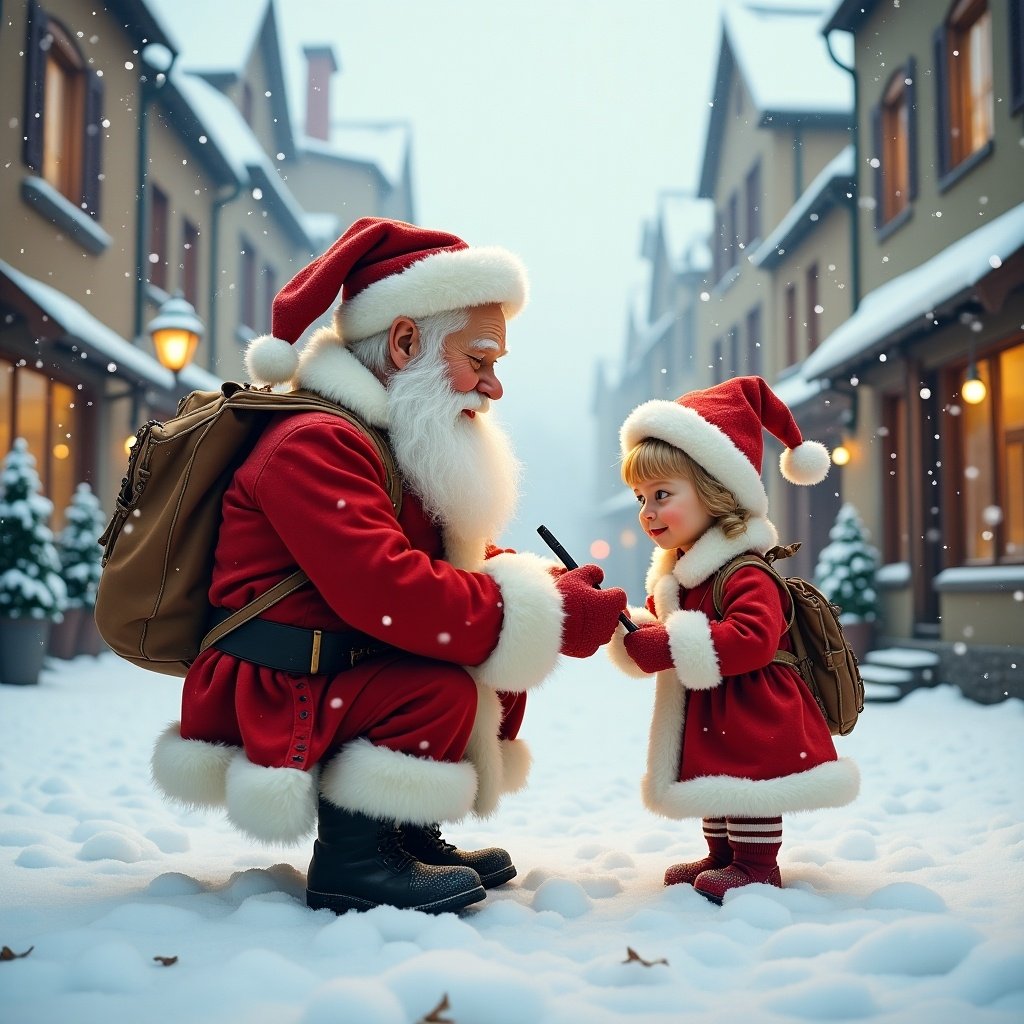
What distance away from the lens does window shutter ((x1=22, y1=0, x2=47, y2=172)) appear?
8.83 meters

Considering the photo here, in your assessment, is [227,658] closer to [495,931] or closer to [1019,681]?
[495,931]

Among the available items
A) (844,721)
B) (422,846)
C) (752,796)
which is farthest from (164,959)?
(844,721)

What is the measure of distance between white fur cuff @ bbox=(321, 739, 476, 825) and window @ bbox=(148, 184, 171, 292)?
37.5ft

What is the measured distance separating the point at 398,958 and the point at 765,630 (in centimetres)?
122

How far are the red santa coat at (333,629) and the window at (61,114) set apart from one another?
7638 mm

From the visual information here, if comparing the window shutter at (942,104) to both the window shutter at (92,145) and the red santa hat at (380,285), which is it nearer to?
the red santa hat at (380,285)

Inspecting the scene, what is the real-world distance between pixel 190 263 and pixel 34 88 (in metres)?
5.46

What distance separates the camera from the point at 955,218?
8930 millimetres

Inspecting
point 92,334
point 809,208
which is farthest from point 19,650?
point 809,208

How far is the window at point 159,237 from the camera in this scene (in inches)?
505

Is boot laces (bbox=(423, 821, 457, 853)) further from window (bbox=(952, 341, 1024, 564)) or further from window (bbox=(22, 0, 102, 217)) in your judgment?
window (bbox=(22, 0, 102, 217))

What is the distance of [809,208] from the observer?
42.2 ft

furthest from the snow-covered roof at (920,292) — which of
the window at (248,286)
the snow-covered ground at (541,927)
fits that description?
the window at (248,286)

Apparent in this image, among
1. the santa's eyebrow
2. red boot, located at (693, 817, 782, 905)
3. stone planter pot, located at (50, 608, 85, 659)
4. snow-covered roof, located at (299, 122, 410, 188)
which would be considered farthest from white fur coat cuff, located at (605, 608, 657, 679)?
snow-covered roof, located at (299, 122, 410, 188)
